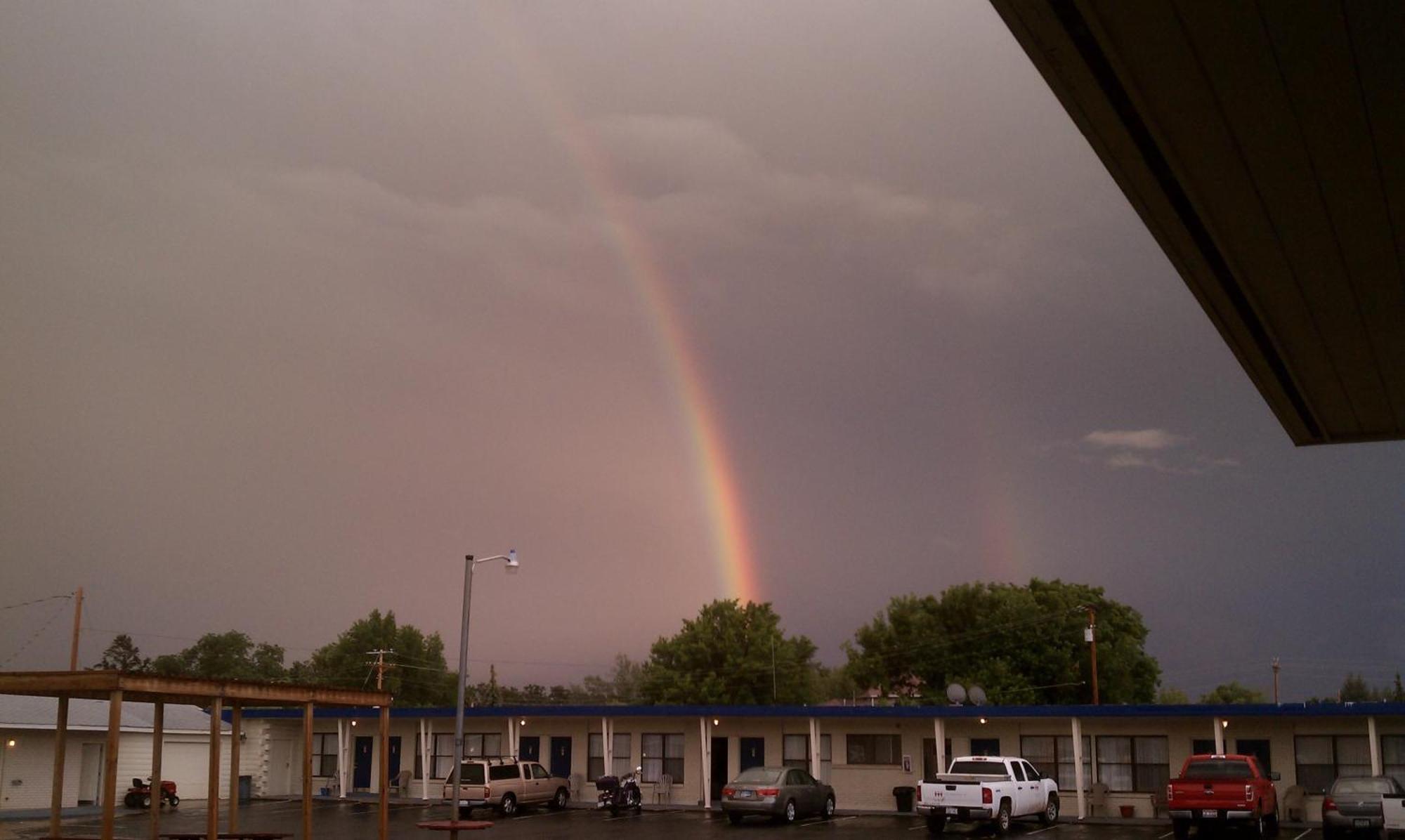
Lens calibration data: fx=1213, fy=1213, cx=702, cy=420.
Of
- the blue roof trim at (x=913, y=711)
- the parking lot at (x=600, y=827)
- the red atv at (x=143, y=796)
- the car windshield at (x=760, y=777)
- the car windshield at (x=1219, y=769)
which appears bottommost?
the red atv at (x=143, y=796)

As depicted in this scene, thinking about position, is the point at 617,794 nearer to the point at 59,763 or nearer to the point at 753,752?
the point at 753,752

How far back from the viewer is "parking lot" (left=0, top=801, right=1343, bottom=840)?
2914 cm

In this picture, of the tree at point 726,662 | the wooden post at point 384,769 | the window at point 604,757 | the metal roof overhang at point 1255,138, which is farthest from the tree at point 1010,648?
the metal roof overhang at point 1255,138

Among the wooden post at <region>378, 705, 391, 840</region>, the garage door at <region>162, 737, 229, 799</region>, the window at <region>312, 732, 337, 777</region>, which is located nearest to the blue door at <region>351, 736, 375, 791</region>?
the window at <region>312, 732, 337, 777</region>

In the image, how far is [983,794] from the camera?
28766 mm

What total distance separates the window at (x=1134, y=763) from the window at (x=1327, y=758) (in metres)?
3.47

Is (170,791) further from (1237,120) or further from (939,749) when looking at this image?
(1237,120)

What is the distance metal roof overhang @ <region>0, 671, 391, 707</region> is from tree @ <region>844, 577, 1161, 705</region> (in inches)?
2460

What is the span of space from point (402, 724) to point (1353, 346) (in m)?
42.3

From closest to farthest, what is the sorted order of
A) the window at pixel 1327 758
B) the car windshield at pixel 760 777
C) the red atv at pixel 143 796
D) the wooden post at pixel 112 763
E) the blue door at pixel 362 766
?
the wooden post at pixel 112 763 → the window at pixel 1327 758 → the car windshield at pixel 760 777 → the red atv at pixel 143 796 → the blue door at pixel 362 766

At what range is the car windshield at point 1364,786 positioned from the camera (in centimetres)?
2658

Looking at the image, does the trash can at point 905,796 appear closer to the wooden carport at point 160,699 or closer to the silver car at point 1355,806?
the silver car at point 1355,806

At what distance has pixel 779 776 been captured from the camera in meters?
33.4

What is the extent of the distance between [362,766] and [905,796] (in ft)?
72.4
